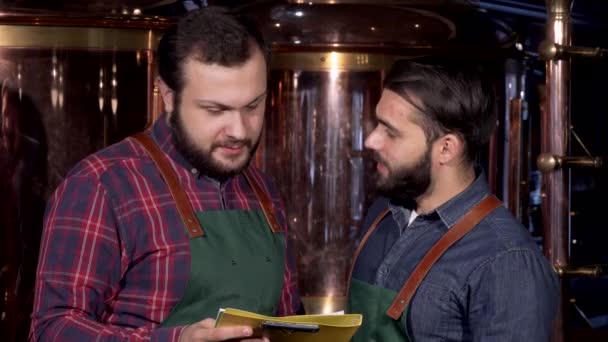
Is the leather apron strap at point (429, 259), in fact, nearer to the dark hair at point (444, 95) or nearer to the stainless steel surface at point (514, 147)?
the dark hair at point (444, 95)

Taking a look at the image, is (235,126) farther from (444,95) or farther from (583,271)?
(583,271)

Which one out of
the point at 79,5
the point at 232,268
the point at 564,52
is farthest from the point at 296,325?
the point at 79,5

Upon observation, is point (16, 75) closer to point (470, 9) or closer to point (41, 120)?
point (41, 120)

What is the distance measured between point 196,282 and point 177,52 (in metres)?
0.57

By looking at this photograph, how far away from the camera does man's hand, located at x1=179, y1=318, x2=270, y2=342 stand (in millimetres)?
2033

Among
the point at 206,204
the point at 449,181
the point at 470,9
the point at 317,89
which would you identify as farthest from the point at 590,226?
the point at 206,204

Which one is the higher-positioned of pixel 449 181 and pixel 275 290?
pixel 449 181

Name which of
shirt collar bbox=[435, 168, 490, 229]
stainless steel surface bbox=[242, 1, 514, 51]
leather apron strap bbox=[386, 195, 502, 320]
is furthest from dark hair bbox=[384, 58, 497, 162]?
stainless steel surface bbox=[242, 1, 514, 51]

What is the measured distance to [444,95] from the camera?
99.7 inches

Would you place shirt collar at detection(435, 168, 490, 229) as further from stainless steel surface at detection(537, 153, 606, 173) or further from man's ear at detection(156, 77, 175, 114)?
stainless steel surface at detection(537, 153, 606, 173)

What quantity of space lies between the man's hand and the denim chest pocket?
450 millimetres

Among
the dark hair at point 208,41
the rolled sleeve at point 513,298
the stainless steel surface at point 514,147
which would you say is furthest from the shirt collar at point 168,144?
the stainless steel surface at point 514,147

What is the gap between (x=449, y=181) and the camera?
2.56 meters

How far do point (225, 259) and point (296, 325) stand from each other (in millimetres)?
436
